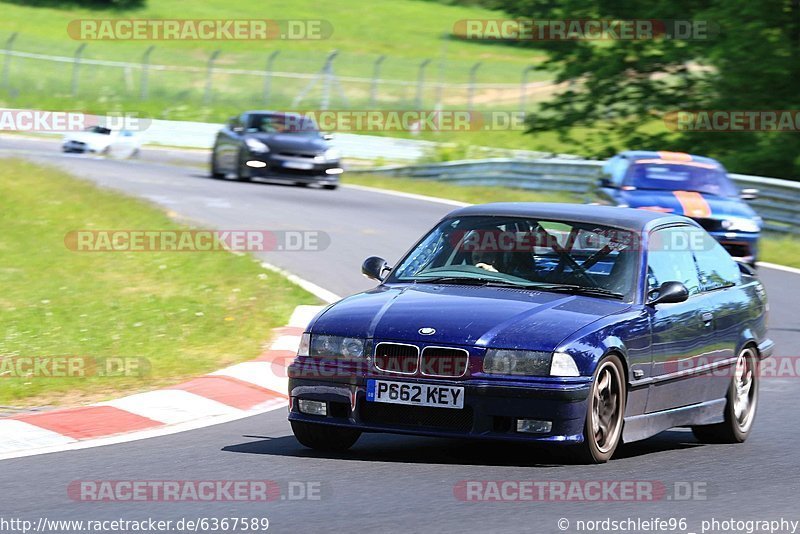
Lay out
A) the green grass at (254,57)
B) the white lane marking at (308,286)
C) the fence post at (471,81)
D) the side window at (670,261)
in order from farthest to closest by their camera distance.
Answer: the green grass at (254,57)
the fence post at (471,81)
the white lane marking at (308,286)
the side window at (670,261)

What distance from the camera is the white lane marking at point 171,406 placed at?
8648mm

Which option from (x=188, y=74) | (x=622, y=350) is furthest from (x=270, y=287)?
(x=188, y=74)

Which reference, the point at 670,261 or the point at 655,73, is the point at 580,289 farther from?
the point at 655,73

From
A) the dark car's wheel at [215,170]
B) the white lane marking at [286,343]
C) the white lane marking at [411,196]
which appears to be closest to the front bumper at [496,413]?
the white lane marking at [286,343]

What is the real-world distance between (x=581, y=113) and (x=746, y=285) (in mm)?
23014

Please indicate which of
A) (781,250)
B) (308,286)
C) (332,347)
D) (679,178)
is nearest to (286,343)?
(308,286)

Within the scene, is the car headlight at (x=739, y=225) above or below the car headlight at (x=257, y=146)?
below

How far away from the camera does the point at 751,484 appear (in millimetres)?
7191

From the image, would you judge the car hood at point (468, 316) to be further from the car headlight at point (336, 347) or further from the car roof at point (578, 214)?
the car roof at point (578, 214)

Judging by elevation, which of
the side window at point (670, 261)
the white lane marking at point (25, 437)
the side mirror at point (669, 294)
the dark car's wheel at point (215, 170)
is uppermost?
the side window at point (670, 261)

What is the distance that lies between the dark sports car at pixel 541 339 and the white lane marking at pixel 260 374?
170cm

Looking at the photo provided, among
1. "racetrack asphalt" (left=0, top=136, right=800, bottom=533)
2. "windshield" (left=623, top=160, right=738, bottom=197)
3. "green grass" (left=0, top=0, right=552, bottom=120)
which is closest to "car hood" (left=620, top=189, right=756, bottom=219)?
"windshield" (left=623, top=160, right=738, bottom=197)

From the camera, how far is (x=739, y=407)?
350 inches

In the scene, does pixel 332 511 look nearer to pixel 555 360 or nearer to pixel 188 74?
pixel 555 360
